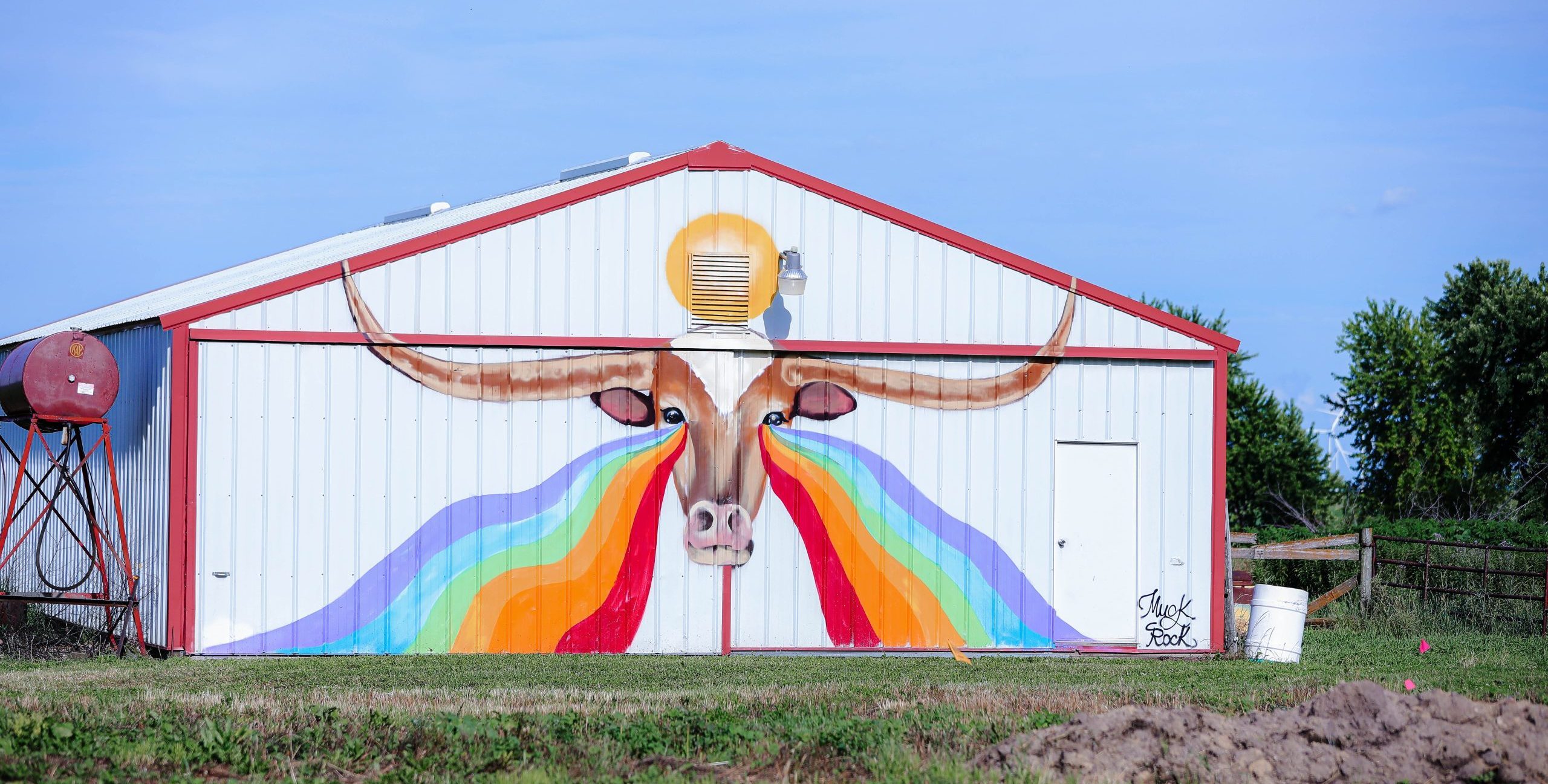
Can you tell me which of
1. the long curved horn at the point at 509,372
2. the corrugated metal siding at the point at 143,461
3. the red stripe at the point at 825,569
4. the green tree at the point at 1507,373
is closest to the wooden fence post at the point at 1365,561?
the red stripe at the point at 825,569

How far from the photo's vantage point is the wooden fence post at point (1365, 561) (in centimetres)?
1812

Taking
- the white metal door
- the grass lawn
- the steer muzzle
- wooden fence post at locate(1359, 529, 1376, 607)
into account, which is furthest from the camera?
wooden fence post at locate(1359, 529, 1376, 607)

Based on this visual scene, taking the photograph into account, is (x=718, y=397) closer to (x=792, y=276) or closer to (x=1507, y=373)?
(x=792, y=276)

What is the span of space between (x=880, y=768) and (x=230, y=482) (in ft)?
25.8

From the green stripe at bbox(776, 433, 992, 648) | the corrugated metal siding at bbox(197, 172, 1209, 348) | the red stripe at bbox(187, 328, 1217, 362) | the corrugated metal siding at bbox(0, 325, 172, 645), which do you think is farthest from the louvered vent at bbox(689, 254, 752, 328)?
the corrugated metal siding at bbox(0, 325, 172, 645)

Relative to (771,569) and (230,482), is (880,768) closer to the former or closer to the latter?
(771,569)

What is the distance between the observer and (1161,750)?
7793 mm

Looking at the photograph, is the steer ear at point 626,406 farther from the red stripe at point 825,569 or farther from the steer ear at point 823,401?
the steer ear at point 823,401

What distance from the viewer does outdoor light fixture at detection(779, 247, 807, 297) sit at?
14.2 metres

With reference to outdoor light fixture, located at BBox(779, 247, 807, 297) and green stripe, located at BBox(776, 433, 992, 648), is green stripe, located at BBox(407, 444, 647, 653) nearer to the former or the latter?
green stripe, located at BBox(776, 433, 992, 648)

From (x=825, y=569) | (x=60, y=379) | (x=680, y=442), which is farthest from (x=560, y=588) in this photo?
(x=60, y=379)

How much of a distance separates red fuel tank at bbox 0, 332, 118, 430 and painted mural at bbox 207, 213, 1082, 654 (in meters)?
2.51

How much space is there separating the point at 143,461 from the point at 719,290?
222 inches

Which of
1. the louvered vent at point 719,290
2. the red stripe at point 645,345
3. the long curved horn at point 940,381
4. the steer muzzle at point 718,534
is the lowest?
the steer muzzle at point 718,534
